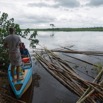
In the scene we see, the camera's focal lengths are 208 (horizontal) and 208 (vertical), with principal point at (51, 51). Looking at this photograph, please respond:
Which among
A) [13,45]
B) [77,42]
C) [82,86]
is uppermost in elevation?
[13,45]

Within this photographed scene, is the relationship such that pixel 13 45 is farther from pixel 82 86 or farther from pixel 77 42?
pixel 77 42

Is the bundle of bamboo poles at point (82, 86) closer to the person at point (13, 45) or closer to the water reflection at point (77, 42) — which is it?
the person at point (13, 45)

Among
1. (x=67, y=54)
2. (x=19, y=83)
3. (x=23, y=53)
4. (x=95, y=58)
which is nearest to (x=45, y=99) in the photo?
(x=19, y=83)

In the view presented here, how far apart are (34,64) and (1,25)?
181 inches

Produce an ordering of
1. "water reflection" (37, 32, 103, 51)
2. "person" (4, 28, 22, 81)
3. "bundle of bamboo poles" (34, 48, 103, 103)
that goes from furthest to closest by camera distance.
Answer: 1. "water reflection" (37, 32, 103, 51)
2. "person" (4, 28, 22, 81)
3. "bundle of bamboo poles" (34, 48, 103, 103)

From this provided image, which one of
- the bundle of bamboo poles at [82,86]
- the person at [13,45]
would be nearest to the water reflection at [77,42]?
the bundle of bamboo poles at [82,86]

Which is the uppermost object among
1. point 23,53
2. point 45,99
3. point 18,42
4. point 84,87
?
point 18,42

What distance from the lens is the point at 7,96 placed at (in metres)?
8.89

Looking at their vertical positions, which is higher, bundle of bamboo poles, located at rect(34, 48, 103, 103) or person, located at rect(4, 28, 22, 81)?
person, located at rect(4, 28, 22, 81)

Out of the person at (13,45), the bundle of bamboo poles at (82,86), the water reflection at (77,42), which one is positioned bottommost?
the water reflection at (77,42)

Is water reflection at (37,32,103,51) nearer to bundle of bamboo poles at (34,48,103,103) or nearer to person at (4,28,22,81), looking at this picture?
bundle of bamboo poles at (34,48,103,103)

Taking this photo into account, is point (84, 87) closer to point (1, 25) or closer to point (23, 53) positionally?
point (23, 53)

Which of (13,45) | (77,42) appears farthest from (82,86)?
(77,42)

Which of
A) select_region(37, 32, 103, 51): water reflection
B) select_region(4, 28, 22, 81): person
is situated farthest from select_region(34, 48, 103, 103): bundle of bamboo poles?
select_region(37, 32, 103, 51): water reflection
